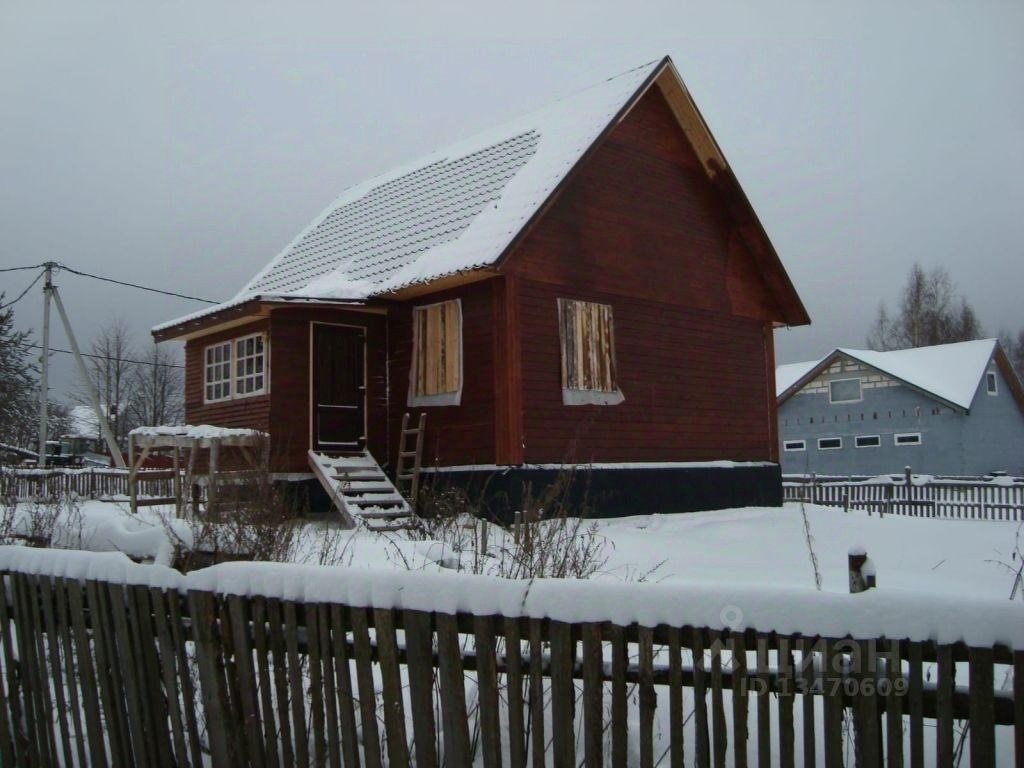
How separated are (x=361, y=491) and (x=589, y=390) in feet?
13.2

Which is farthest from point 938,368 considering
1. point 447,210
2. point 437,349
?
point 437,349

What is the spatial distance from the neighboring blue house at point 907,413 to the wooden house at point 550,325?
66.2ft

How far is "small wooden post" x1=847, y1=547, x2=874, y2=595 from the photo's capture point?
358 cm

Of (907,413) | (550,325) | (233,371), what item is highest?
(550,325)

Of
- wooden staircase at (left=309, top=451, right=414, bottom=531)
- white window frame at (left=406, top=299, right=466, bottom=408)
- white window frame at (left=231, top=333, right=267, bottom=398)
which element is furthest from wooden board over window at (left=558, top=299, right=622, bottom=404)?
white window frame at (left=231, top=333, right=267, bottom=398)

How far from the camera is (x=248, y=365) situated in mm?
16141

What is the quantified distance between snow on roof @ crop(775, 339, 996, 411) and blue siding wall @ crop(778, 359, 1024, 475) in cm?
48

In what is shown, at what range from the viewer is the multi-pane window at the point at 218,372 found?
664 inches

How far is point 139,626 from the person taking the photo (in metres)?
4.26

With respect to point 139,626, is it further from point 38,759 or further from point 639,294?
point 639,294

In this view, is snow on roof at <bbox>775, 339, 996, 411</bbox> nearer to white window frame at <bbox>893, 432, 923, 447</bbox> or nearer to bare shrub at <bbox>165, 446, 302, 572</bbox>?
white window frame at <bbox>893, 432, 923, 447</bbox>

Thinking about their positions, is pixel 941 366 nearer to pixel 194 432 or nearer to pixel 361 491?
pixel 361 491

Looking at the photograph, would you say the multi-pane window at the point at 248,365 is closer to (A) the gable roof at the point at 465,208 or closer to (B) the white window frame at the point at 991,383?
(A) the gable roof at the point at 465,208

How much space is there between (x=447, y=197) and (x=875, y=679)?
604 inches
